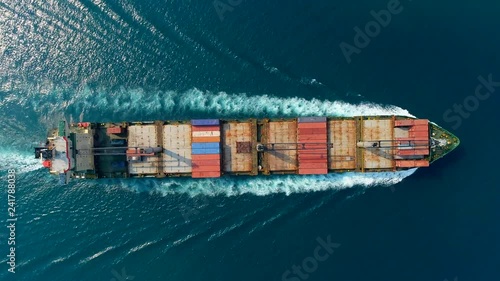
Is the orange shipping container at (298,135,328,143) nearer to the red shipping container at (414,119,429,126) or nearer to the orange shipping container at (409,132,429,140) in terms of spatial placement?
the orange shipping container at (409,132,429,140)

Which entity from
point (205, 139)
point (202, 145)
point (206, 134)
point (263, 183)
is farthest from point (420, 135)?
point (202, 145)

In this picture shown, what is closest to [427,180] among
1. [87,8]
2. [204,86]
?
[204,86]

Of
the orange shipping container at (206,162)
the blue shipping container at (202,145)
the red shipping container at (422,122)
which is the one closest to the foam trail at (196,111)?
the red shipping container at (422,122)

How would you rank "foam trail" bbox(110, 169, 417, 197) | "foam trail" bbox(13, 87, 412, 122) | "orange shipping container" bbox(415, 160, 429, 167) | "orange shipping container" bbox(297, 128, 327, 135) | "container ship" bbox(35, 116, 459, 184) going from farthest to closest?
"foam trail" bbox(13, 87, 412, 122), "foam trail" bbox(110, 169, 417, 197), "orange shipping container" bbox(297, 128, 327, 135), "container ship" bbox(35, 116, 459, 184), "orange shipping container" bbox(415, 160, 429, 167)

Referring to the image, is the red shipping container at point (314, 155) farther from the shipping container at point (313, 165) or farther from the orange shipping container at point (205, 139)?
the orange shipping container at point (205, 139)

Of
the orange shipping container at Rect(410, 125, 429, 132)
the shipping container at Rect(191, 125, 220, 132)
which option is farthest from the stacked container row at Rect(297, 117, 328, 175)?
the orange shipping container at Rect(410, 125, 429, 132)

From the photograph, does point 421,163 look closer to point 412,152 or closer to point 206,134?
point 412,152
